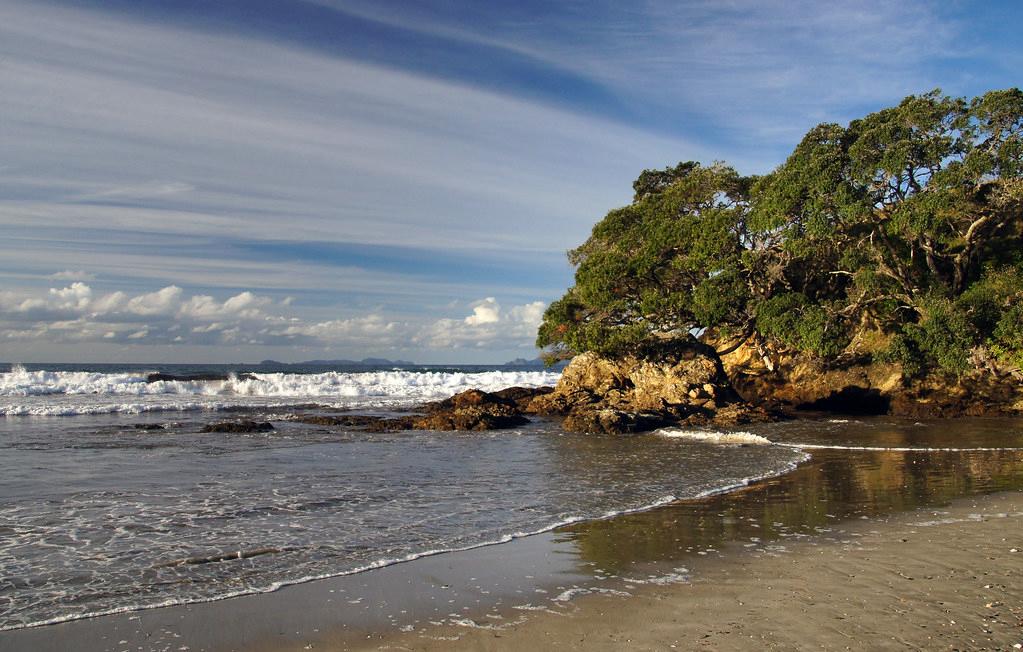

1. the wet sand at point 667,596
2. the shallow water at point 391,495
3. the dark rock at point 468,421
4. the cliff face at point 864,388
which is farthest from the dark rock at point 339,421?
the wet sand at point 667,596

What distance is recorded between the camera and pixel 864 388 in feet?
88.5

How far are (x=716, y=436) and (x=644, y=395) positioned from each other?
656 centimetres

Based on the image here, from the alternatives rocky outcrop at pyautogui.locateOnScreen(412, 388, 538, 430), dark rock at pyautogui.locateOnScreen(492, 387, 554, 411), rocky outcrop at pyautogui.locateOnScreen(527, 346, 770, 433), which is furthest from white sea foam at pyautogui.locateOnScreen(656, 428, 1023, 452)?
dark rock at pyautogui.locateOnScreen(492, 387, 554, 411)

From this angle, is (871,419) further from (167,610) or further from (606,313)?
(167,610)

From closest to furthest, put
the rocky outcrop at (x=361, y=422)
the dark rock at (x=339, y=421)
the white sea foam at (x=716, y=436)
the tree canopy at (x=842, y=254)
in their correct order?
1. the white sea foam at (x=716, y=436)
2. the tree canopy at (x=842, y=254)
3. the rocky outcrop at (x=361, y=422)
4. the dark rock at (x=339, y=421)

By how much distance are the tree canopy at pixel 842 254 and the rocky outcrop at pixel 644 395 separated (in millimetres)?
1087

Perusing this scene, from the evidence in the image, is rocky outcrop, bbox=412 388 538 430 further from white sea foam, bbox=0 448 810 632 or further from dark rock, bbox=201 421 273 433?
white sea foam, bbox=0 448 810 632

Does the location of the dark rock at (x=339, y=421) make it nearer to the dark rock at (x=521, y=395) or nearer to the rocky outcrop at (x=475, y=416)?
the rocky outcrop at (x=475, y=416)

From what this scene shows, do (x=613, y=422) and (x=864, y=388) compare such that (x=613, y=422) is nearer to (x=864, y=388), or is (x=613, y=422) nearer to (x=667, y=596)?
(x=864, y=388)

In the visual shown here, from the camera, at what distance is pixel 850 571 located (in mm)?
6750

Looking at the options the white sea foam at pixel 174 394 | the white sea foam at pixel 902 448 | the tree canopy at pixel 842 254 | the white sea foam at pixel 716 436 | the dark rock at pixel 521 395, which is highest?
the tree canopy at pixel 842 254

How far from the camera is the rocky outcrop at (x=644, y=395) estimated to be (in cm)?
2220

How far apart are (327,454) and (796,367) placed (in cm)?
2050

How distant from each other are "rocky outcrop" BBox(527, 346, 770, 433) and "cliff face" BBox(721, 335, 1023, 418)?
3272mm
